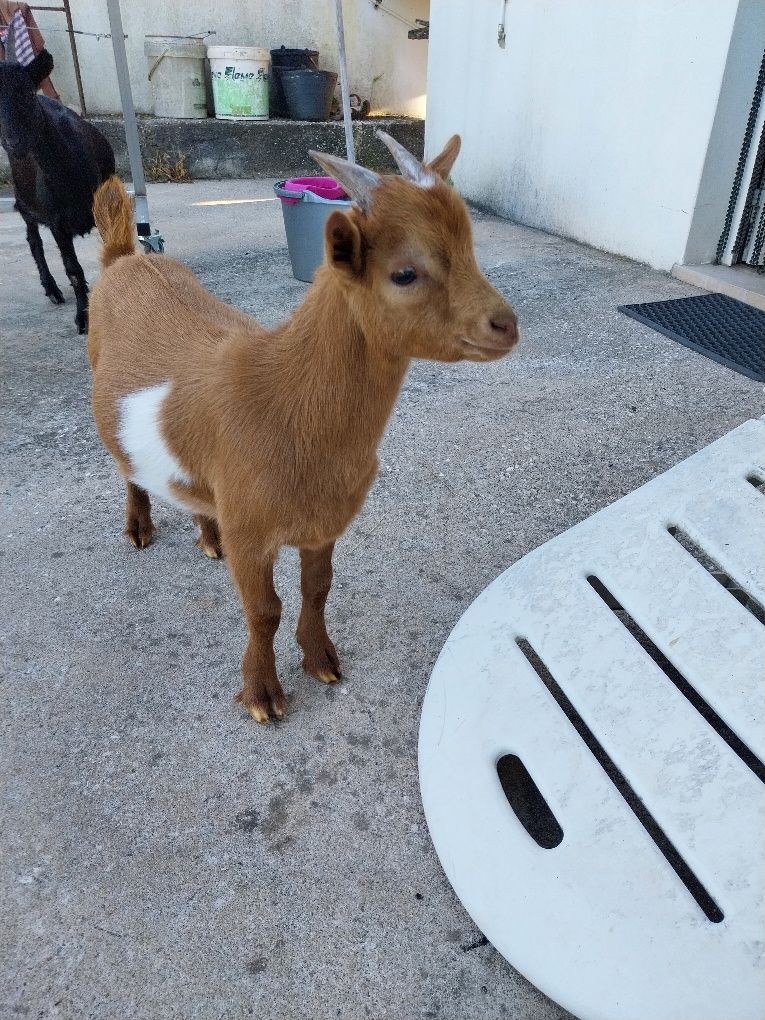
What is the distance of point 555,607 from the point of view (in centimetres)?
189

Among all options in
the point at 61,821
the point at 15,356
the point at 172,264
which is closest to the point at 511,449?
the point at 172,264

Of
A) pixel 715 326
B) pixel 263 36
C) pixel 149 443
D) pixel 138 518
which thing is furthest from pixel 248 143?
pixel 149 443

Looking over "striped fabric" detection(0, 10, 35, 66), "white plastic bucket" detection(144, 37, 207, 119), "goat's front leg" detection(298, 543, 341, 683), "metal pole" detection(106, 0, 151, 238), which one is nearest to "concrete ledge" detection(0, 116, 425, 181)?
"white plastic bucket" detection(144, 37, 207, 119)

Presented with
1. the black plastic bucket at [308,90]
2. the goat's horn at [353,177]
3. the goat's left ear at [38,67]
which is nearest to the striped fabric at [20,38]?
the black plastic bucket at [308,90]

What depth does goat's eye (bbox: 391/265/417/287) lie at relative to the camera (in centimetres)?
142

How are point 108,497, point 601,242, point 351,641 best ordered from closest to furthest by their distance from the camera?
point 351,641 → point 108,497 → point 601,242

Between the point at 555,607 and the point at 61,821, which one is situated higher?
the point at 555,607

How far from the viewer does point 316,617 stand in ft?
6.81

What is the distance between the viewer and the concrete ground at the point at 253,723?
57.4 inches

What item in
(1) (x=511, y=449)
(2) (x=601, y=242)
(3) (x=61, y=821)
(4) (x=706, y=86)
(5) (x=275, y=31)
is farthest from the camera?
(5) (x=275, y=31)

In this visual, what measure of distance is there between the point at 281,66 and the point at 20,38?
10.6 ft

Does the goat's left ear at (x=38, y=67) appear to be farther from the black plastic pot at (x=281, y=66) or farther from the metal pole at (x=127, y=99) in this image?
the black plastic pot at (x=281, y=66)

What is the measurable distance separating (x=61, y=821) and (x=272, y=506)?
0.87 m

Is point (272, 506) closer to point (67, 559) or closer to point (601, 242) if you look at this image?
point (67, 559)
